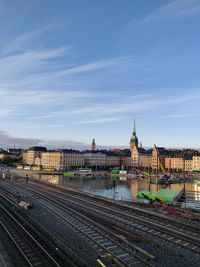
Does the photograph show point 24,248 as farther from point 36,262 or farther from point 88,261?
point 88,261

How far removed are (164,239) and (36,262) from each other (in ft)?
39.3

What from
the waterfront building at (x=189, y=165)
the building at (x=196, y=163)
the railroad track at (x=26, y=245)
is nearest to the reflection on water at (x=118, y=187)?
the railroad track at (x=26, y=245)

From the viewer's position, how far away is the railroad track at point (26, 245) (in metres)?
19.8

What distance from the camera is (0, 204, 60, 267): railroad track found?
1981 cm

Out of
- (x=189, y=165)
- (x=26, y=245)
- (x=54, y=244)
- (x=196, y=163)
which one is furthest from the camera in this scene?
(x=189, y=165)

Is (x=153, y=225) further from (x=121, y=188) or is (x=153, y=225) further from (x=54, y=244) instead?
(x=121, y=188)

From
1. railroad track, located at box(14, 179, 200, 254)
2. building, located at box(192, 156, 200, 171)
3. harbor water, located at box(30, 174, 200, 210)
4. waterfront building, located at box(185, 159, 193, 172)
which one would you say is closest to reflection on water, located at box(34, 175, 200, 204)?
harbor water, located at box(30, 174, 200, 210)

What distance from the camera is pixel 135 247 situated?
75.0 feet

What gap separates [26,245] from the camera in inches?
922

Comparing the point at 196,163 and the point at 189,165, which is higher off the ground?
the point at 196,163

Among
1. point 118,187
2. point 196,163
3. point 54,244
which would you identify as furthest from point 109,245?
point 196,163

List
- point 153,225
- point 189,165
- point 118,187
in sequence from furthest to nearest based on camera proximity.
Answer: point 189,165, point 118,187, point 153,225

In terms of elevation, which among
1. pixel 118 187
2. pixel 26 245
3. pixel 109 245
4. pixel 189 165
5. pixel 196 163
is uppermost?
pixel 196 163

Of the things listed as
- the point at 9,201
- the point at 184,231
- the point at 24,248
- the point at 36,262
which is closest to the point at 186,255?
the point at 184,231
